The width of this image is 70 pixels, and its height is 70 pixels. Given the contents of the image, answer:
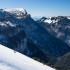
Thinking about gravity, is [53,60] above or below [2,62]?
below

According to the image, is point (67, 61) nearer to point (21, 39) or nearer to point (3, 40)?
point (21, 39)

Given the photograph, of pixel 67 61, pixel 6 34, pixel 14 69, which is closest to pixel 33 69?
pixel 14 69

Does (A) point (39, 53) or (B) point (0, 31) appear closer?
(B) point (0, 31)

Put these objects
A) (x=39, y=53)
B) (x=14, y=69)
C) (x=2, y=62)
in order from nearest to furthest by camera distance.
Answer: (x=14, y=69)
(x=2, y=62)
(x=39, y=53)

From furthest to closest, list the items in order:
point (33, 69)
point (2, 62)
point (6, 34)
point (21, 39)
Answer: point (21, 39) → point (6, 34) → point (33, 69) → point (2, 62)

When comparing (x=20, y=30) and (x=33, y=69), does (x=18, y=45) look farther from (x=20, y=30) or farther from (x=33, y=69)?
(x=33, y=69)

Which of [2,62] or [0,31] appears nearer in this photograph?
[2,62]

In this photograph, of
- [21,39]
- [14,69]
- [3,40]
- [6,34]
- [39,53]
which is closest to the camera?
[14,69]

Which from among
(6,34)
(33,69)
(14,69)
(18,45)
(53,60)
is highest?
(14,69)

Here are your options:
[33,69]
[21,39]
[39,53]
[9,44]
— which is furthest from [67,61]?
[33,69]
